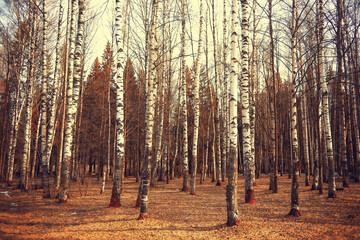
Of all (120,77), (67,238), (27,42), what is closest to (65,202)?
(67,238)

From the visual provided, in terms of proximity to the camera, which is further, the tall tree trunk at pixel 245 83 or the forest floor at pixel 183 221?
the tall tree trunk at pixel 245 83

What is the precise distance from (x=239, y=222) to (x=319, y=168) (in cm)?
710

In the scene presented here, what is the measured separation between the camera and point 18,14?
45.8 ft

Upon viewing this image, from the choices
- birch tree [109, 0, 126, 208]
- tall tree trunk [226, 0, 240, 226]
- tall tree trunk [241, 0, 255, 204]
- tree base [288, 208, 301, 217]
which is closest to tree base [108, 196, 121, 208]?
birch tree [109, 0, 126, 208]

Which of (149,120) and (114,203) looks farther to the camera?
(114,203)

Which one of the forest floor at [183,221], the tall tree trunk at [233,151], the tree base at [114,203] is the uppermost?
the tall tree trunk at [233,151]

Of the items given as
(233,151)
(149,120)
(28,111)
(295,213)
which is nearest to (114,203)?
(149,120)

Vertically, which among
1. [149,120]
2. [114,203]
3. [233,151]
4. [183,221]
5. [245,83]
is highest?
[245,83]

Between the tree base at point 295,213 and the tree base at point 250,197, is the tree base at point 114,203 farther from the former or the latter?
the tree base at point 295,213

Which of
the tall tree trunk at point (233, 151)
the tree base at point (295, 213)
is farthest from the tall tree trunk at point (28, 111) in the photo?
the tree base at point (295, 213)

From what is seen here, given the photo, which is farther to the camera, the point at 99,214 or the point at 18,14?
the point at 18,14

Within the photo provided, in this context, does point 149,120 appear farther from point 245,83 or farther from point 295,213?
point 295,213

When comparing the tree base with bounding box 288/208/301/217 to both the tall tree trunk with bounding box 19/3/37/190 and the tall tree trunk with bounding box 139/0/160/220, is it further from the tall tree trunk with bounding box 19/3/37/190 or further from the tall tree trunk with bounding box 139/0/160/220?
the tall tree trunk with bounding box 19/3/37/190

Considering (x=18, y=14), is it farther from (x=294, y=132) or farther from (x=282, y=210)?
(x=282, y=210)
